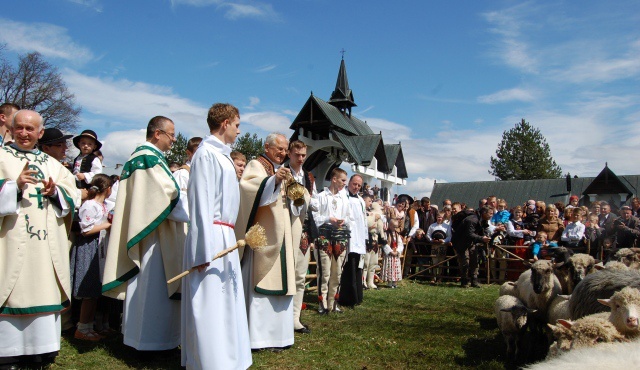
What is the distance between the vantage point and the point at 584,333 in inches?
161

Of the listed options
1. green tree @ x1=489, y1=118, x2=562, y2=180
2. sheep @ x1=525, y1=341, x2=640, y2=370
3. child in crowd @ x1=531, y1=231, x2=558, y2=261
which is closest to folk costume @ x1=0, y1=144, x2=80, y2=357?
sheep @ x1=525, y1=341, x2=640, y2=370

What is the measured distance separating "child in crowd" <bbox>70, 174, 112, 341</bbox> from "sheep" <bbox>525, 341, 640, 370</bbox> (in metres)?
4.92

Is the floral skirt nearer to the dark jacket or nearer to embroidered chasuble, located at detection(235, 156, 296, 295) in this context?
the dark jacket

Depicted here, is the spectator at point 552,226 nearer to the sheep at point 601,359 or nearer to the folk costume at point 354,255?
the folk costume at point 354,255

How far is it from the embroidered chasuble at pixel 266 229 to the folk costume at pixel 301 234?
0.40 meters

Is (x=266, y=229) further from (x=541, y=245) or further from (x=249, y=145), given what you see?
(x=249, y=145)

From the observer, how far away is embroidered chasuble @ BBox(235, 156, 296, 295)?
5660 mm

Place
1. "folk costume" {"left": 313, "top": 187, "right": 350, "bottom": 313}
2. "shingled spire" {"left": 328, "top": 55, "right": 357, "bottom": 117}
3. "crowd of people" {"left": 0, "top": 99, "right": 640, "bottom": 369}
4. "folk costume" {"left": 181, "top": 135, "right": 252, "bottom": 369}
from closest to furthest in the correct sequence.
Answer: "folk costume" {"left": 181, "top": 135, "right": 252, "bottom": 369}, "crowd of people" {"left": 0, "top": 99, "right": 640, "bottom": 369}, "folk costume" {"left": 313, "top": 187, "right": 350, "bottom": 313}, "shingled spire" {"left": 328, "top": 55, "right": 357, "bottom": 117}

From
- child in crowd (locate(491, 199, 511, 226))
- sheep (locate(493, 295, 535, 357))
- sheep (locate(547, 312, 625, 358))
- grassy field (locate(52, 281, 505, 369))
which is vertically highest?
child in crowd (locate(491, 199, 511, 226))

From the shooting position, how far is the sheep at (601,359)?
3088mm

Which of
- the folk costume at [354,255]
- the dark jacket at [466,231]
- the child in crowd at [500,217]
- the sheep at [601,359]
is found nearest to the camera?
the sheep at [601,359]

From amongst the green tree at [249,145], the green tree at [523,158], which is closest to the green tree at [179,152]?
the green tree at [249,145]

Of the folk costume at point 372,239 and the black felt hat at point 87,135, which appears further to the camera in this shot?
the folk costume at point 372,239

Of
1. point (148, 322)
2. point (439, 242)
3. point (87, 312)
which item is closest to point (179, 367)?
point (148, 322)
